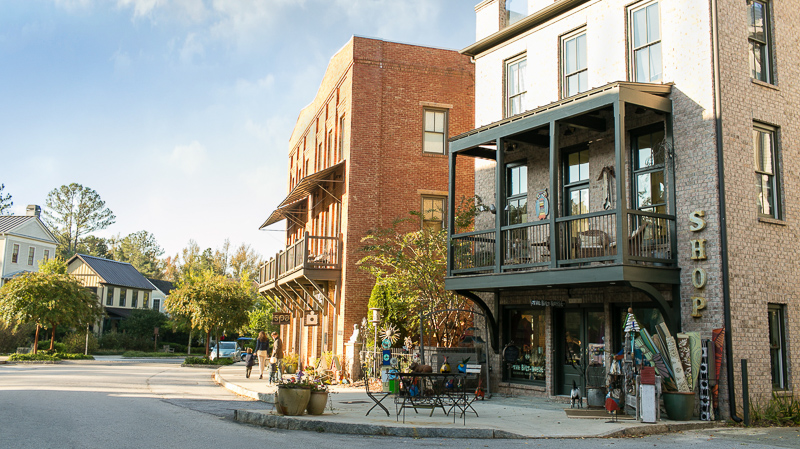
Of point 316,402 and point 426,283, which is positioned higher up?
point 426,283

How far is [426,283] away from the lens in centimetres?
1944

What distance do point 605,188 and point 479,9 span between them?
24.2 feet

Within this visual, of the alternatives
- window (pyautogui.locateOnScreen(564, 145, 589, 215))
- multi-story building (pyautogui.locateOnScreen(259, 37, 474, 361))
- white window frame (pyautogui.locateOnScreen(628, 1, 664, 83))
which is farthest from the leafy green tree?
white window frame (pyautogui.locateOnScreen(628, 1, 664, 83))

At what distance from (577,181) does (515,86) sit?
3.76 metres

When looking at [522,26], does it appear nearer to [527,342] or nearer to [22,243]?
[527,342]

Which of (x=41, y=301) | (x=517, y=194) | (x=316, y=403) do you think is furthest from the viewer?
(x=41, y=301)

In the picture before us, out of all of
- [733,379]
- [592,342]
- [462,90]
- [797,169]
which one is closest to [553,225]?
[592,342]

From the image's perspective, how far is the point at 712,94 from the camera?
1288 centimetres

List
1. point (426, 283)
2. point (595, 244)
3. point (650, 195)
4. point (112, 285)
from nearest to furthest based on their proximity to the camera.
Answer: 1. point (595, 244)
2. point (650, 195)
3. point (426, 283)
4. point (112, 285)

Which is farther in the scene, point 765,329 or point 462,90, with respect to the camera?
point 462,90

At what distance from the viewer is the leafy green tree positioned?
5628 cm

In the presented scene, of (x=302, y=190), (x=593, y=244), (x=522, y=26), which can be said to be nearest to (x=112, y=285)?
(x=302, y=190)

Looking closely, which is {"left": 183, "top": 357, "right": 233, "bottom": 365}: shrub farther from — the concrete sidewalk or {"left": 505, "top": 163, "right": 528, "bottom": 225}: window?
the concrete sidewalk

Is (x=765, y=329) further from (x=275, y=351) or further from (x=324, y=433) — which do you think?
(x=275, y=351)
